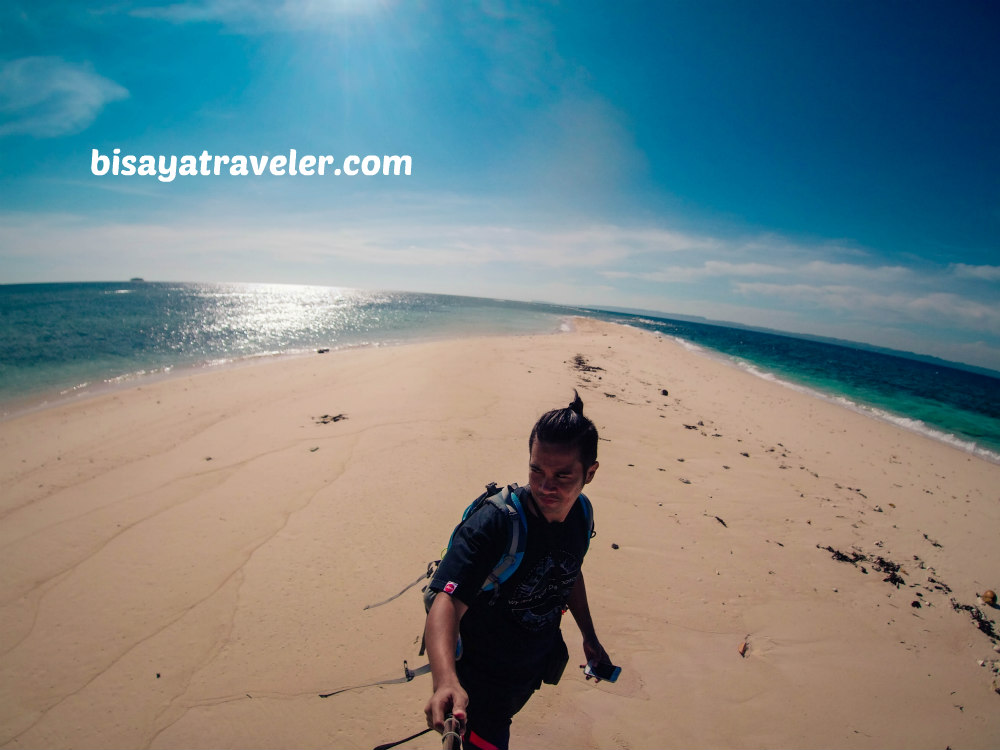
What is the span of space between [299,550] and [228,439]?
4410mm

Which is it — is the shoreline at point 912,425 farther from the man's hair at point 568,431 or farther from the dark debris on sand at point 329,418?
the dark debris on sand at point 329,418

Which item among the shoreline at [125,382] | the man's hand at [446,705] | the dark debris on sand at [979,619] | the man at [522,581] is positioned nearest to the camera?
the man's hand at [446,705]

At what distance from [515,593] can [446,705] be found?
1.95ft

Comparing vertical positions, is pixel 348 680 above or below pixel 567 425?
below

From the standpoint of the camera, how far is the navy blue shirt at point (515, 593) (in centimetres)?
181

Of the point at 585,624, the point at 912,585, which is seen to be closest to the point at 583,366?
the point at 912,585

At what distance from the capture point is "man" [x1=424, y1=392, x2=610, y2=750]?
5.90ft

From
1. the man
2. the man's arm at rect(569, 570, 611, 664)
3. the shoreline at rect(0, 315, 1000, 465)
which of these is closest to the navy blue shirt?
the man

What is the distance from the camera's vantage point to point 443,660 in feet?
5.06

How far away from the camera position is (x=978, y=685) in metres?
3.65

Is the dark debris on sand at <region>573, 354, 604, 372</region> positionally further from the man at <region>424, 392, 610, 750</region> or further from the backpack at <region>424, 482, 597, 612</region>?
the backpack at <region>424, 482, 597, 612</region>

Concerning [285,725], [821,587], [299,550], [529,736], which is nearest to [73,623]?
[299,550]

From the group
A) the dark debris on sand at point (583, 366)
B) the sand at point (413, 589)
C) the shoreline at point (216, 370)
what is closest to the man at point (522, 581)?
the sand at point (413, 589)

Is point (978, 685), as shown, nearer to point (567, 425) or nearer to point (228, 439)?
point (567, 425)
